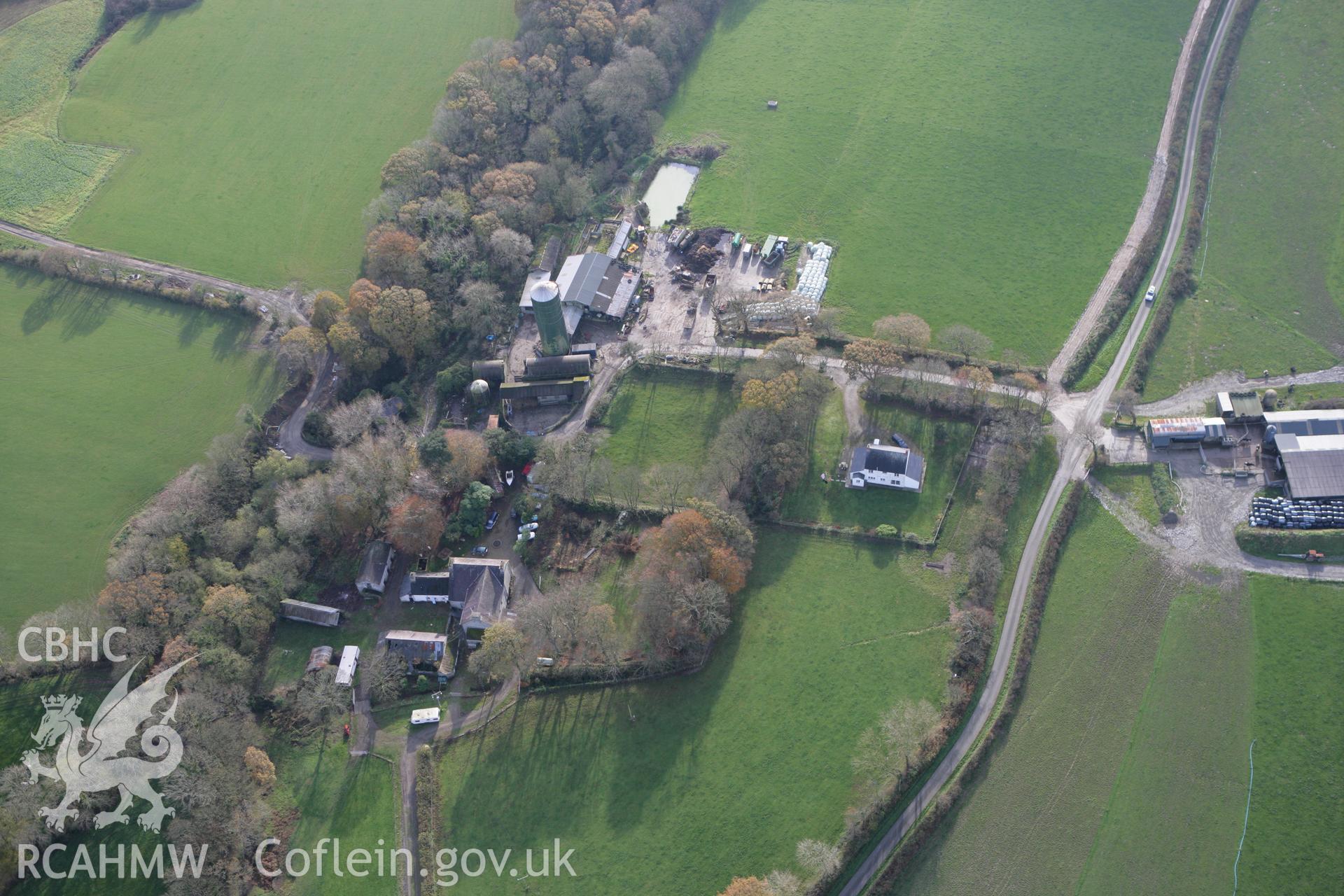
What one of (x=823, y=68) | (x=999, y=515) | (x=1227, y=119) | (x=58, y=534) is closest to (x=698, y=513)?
(x=999, y=515)

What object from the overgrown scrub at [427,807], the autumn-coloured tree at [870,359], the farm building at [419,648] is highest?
the autumn-coloured tree at [870,359]

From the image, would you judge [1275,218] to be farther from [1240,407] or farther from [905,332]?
[905,332]

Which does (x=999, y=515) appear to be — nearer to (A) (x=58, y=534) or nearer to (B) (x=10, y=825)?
(B) (x=10, y=825)

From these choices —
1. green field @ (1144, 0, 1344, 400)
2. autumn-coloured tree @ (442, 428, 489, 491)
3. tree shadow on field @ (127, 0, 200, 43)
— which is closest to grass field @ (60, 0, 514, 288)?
tree shadow on field @ (127, 0, 200, 43)

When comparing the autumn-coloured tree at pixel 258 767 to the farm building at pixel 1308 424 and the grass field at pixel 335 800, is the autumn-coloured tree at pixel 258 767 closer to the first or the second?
the grass field at pixel 335 800

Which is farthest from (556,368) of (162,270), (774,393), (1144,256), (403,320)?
(1144,256)

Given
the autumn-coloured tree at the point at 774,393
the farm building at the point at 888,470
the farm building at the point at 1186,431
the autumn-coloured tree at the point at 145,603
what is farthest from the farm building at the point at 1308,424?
the autumn-coloured tree at the point at 145,603

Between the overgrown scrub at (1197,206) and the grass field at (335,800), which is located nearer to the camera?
the grass field at (335,800)
